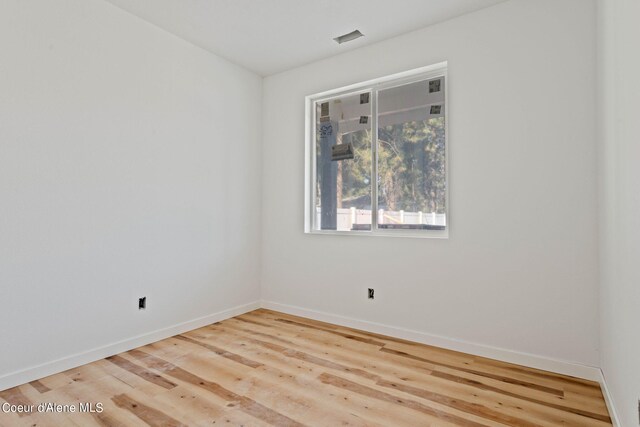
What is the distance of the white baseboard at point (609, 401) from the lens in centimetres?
175

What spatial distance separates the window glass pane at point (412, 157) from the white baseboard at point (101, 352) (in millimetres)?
1967

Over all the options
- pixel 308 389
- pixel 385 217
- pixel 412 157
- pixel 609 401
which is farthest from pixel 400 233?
pixel 609 401

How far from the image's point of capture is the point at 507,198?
102 inches

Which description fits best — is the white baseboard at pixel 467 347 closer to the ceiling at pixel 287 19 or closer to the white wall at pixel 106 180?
the white wall at pixel 106 180

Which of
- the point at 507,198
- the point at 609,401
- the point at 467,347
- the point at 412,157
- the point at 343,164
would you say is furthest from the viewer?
the point at 343,164

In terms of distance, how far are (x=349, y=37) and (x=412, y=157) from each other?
4.08 ft

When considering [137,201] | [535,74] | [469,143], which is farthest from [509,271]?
[137,201]

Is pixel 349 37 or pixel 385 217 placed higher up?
pixel 349 37

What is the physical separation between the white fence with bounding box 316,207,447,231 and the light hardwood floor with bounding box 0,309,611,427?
1068 millimetres

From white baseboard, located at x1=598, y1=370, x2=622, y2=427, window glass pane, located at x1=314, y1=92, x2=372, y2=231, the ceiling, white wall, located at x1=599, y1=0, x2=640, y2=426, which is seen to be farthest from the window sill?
the ceiling

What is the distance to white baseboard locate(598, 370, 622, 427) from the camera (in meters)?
1.75

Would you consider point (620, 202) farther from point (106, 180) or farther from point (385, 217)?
point (106, 180)

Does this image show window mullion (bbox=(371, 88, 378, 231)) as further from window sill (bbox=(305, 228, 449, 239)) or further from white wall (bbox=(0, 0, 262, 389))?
white wall (bbox=(0, 0, 262, 389))

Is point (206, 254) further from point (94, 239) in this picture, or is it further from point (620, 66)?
point (620, 66)
